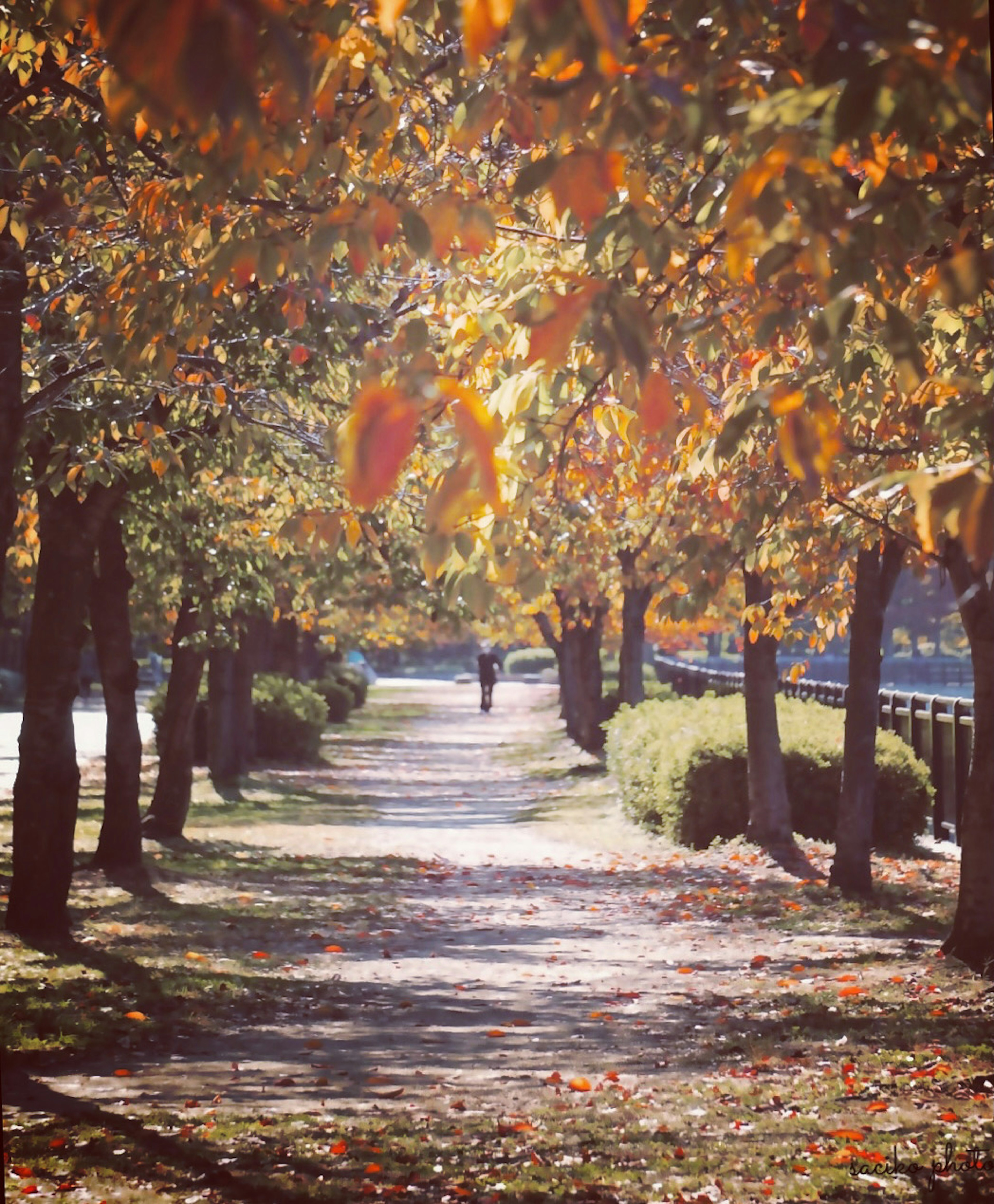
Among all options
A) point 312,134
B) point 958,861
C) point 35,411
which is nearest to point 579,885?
point 958,861

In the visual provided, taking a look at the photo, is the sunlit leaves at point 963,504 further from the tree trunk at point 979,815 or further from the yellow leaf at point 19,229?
the tree trunk at point 979,815

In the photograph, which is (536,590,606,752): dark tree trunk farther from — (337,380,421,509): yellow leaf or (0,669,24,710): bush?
(337,380,421,509): yellow leaf

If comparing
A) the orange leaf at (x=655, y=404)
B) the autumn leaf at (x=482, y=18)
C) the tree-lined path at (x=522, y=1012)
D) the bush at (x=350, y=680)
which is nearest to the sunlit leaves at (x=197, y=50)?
the autumn leaf at (x=482, y=18)

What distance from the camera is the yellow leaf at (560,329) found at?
3.44 meters

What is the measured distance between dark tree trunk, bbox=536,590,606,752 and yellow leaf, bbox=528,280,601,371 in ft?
80.9

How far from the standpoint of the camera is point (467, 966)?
429 inches

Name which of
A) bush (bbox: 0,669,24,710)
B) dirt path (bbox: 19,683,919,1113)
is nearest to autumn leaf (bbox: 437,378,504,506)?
dirt path (bbox: 19,683,919,1113)

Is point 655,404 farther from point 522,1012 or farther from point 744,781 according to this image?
point 744,781

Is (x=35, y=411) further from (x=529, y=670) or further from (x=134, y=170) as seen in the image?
(x=529, y=670)

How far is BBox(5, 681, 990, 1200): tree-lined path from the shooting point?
641 centimetres

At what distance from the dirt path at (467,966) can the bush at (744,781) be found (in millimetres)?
663

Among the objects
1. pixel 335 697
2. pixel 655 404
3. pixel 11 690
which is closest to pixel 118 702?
pixel 655 404

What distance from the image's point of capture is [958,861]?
50.0 feet

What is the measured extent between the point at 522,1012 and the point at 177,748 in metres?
8.74
